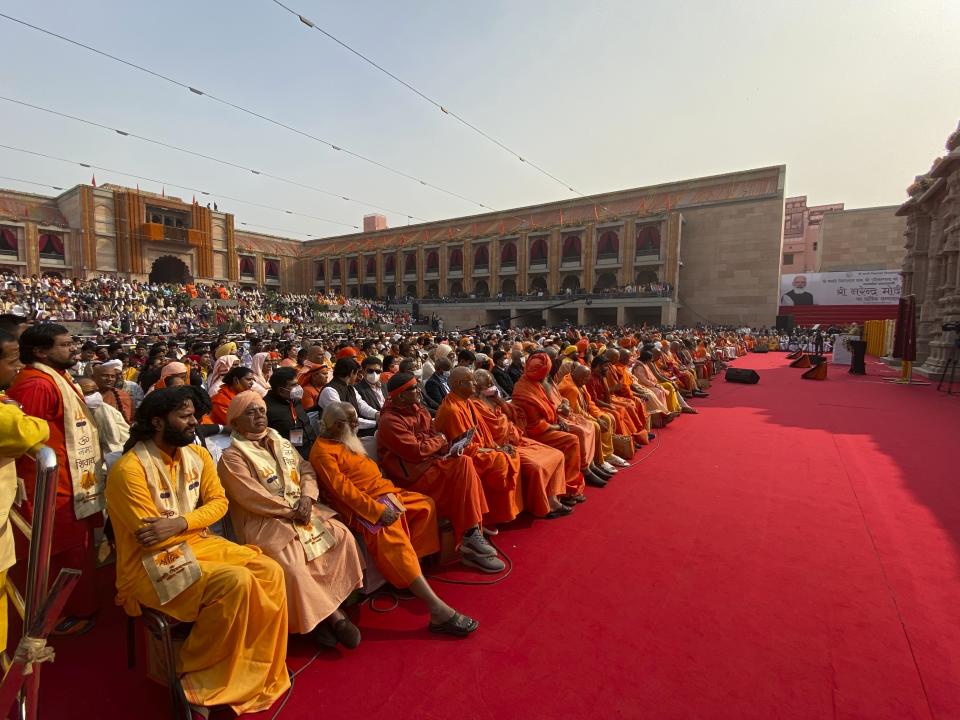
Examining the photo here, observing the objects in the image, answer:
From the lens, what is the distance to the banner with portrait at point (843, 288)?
29.0 meters

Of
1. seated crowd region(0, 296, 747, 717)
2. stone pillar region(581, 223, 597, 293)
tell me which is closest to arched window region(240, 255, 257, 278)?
stone pillar region(581, 223, 597, 293)

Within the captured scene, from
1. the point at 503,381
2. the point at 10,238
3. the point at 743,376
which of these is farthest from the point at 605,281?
the point at 10,238

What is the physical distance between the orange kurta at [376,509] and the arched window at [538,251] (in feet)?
117

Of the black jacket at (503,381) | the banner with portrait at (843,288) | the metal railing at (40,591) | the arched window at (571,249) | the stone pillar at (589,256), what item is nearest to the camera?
the metal railing at (40,591)

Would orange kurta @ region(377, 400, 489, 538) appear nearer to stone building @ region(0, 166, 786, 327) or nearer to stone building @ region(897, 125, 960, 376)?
stone building @ region(897, 125, 960, 376)

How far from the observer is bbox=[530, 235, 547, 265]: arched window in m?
37.6

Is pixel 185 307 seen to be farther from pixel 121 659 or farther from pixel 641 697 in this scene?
pixel 641 697

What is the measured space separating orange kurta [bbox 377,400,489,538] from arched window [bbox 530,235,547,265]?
3531 cm

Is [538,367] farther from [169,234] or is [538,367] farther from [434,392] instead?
[169,234]

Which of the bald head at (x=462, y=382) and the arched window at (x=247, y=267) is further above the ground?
the arched window at (x=247, y=267)

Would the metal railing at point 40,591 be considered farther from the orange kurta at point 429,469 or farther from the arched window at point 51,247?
the arched window at point 51,247

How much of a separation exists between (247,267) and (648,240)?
35.9 metres

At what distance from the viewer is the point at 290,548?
241 cm

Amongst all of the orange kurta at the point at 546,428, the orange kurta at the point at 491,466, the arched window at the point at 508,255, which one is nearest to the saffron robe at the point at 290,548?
the orange kurta at the point at 491,466
